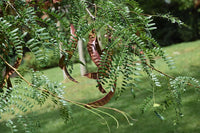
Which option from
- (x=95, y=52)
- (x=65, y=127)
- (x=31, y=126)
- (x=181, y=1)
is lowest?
(x=65, y=127)

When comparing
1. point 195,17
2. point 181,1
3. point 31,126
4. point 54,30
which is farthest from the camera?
point 195,17

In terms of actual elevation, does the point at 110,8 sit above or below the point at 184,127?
above

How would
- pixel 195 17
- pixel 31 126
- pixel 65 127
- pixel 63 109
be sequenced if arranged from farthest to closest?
pixel 195 17 → pixel 65 127 → pixel 63 109 → pixel 31 126

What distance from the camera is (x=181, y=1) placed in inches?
674

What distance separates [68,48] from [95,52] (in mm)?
122

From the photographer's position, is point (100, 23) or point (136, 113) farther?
point (136, 113)

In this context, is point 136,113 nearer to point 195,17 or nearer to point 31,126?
point 31,126

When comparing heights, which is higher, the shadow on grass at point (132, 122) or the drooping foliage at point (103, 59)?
the drooping foliage at point (103, 59)

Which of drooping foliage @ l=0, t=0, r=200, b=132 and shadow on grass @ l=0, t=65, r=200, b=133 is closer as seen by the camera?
drooping foliage @ l=0, t=0, r=200, b=132

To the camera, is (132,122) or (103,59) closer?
(103,59)

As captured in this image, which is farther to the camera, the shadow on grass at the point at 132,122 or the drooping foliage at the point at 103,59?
the shadow on grass at the point at 132,122

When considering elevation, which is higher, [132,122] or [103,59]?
[103,59]

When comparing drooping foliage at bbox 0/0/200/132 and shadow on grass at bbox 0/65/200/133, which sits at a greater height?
drooping foliage at bbox 0/0/200/132

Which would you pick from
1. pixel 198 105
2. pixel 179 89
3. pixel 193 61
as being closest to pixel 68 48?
pixel 179 89
